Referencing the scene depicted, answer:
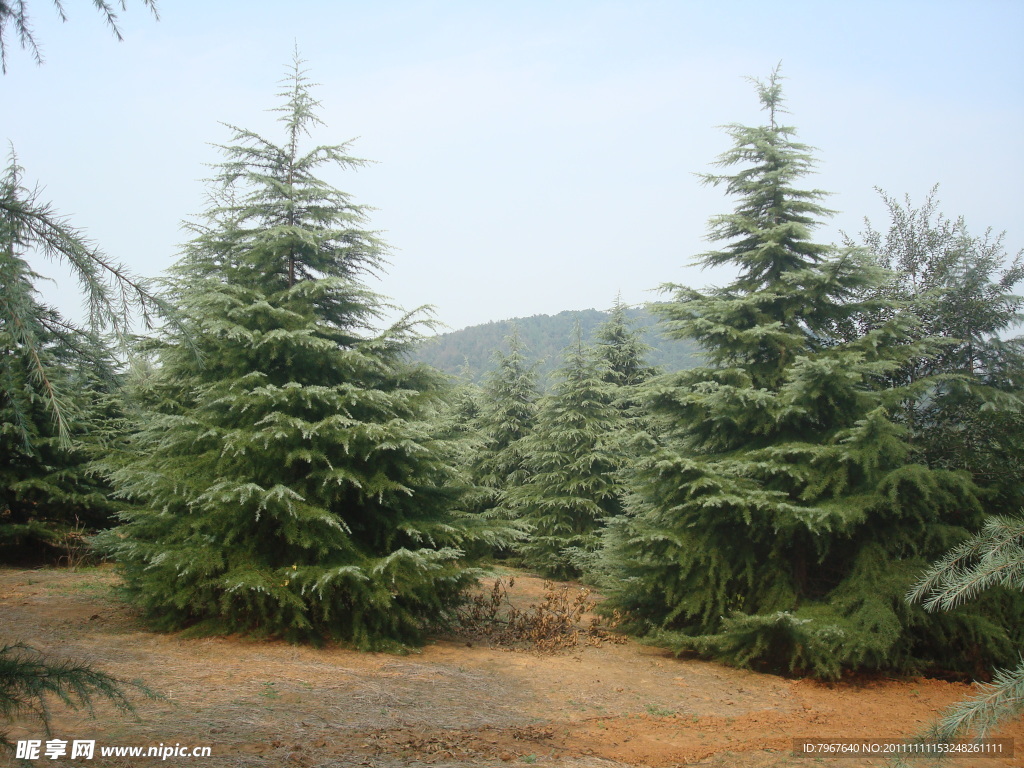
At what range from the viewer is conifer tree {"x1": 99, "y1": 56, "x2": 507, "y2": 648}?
24.7 ft

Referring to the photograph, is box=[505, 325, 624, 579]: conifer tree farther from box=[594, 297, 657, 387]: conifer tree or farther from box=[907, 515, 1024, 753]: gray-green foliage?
box=[907, 515, 1024, 753]: gray-green foliage

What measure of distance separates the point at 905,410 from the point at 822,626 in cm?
343

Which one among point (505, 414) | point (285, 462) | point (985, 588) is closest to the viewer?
point (985, 588)

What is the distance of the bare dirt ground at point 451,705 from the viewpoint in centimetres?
469

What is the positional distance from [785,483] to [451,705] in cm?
486

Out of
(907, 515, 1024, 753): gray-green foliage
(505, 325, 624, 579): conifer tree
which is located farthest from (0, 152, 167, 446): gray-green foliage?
(505, 325, 624, 579): conifer tree

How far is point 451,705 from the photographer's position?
610cm

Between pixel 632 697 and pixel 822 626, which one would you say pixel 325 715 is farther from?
pixel 822 626

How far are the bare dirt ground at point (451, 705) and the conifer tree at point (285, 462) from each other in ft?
1.84

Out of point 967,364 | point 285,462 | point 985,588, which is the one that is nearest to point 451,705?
point 285,462

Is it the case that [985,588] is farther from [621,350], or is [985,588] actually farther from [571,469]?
[621,350]

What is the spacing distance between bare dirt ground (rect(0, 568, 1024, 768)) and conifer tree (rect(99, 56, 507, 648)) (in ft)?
1.84

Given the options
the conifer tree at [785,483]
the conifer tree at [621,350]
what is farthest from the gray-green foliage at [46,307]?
the conifer tree at [621,350]

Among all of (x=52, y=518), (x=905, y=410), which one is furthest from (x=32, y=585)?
(x=905, y=410)
